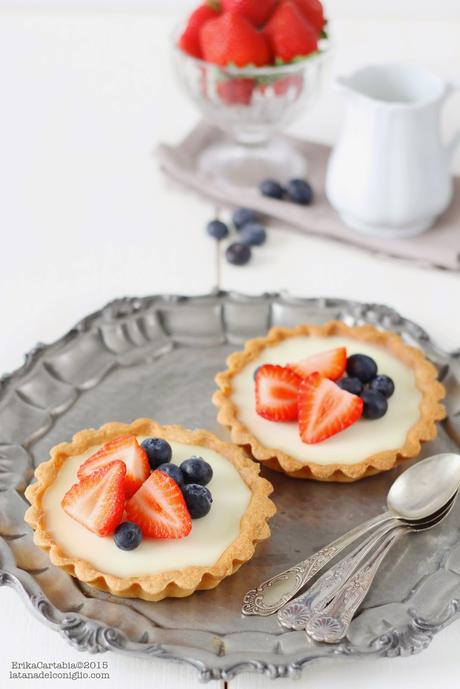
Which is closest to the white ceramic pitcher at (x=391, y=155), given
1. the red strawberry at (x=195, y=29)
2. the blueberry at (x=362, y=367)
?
the red strawberry at (x=195, y=29)

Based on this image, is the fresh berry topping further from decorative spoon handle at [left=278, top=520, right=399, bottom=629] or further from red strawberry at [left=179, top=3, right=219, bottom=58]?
red strawberry at [left=179, top=3, right=219, bottom=58]

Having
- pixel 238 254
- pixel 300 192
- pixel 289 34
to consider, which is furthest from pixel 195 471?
pixel 289 34

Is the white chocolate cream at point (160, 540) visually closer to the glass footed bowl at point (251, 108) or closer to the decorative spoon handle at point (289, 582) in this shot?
the decorative spoon handle at point (289, 582)

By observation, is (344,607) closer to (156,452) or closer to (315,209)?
(156,452)

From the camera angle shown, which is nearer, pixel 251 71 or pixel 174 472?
pixel 174 472

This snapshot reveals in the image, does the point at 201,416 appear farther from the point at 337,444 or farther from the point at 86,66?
the point at 86,66

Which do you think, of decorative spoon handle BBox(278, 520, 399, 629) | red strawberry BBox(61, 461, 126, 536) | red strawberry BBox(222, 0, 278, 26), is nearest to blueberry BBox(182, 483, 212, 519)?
red strawberry BBox(61, 461, 126, 536)
